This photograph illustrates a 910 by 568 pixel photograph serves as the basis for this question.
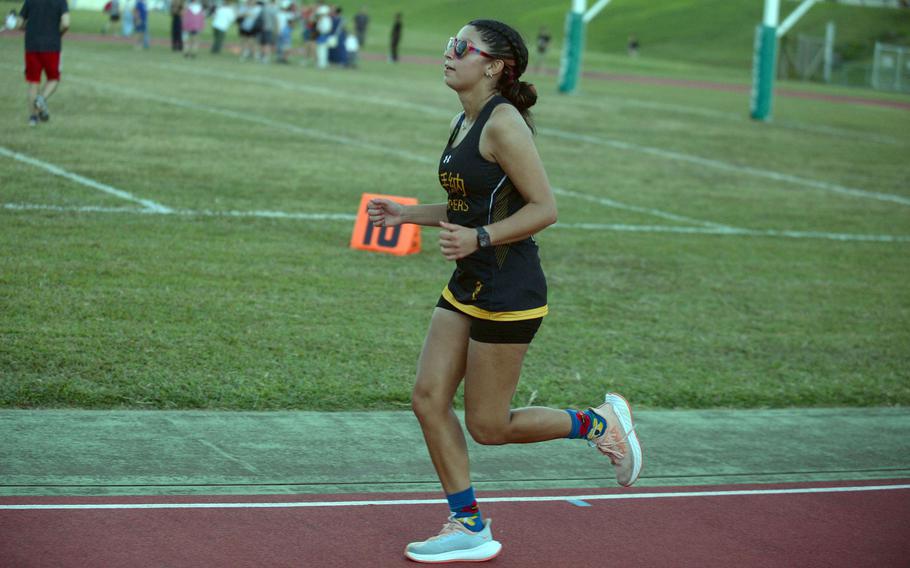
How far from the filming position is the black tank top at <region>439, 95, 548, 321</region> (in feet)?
16.2

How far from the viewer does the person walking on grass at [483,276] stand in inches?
192

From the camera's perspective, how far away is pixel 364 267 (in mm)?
11227

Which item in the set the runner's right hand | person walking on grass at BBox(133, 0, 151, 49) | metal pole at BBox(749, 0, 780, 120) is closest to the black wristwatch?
the runner's right hand

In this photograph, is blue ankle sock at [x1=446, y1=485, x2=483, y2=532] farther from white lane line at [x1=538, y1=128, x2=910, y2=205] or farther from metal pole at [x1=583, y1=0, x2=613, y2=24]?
metal pole at [x1=583, y1=0, x2=613, y2=24]

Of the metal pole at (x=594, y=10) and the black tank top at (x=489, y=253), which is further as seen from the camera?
the metal pole at (x=594, y=10)

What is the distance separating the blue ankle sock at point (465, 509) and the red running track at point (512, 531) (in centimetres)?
21

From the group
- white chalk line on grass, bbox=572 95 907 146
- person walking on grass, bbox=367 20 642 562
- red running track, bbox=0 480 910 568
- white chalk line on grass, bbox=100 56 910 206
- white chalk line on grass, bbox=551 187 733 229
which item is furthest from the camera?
white chalk line on grass, bbox=572 95 907 146

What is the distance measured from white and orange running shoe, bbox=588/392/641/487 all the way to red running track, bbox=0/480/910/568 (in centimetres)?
29

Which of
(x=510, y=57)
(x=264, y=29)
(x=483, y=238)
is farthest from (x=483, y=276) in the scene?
(x=264, y=29)

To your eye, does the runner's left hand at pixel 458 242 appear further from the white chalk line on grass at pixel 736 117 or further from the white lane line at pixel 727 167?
the white chalk line on grass at pixel 736 117

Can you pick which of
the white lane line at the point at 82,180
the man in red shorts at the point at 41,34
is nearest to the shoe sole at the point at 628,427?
the white lane line at the point at 82,180

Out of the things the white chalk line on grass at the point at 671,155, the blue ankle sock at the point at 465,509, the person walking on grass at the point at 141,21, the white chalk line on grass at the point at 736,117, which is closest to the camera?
the blue ankle sock at the point at 465,509

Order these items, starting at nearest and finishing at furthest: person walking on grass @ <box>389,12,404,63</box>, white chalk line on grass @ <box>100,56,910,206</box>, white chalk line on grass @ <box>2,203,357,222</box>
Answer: white chalk line on grass @ <box>2,203,357,222</box>
white chalk line on grass @ <box>100,56,910,206</box>
person walking on grass @ <box>389,12,404,63</box>

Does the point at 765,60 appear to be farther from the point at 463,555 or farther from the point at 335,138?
the point at 463,555
